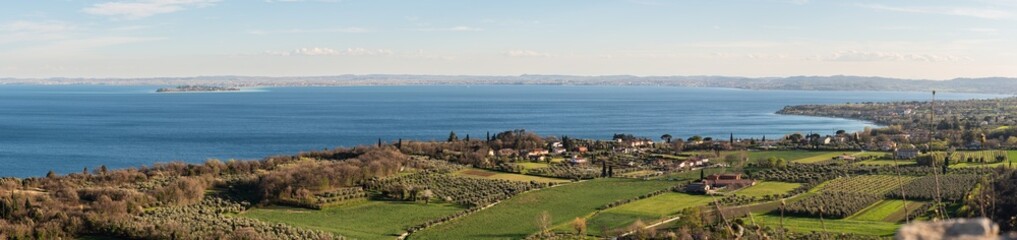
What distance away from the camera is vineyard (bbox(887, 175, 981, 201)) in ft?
147

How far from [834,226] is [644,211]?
29.9 feet

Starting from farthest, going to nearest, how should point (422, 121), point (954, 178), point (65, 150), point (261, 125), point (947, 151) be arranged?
point (422, 121) → point (261, 125) → point (65, 150) → point (947, 151) → point (954, 178)

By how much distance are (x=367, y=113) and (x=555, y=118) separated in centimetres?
3594

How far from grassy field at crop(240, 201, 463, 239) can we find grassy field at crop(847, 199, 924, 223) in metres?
19.0

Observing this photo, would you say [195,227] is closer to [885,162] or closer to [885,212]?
[885,212]

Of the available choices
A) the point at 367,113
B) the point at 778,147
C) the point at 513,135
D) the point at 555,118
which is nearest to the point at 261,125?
the point at 367,113

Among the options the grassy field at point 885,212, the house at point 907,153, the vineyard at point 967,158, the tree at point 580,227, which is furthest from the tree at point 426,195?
the house at point 907,153

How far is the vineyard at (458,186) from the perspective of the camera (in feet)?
156

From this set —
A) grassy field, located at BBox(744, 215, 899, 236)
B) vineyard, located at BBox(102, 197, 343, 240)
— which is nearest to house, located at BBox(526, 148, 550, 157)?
grassy field, located at BBox(744, 215, 899, 236)

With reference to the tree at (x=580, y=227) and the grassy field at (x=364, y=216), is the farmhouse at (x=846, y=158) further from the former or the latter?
the tree at (x=580, y=227)

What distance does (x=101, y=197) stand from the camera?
37594 mm

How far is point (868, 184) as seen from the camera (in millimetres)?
51406

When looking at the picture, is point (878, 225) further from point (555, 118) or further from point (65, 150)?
point (555, 118)

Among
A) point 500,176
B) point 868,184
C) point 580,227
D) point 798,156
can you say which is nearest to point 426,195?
point 500,176
